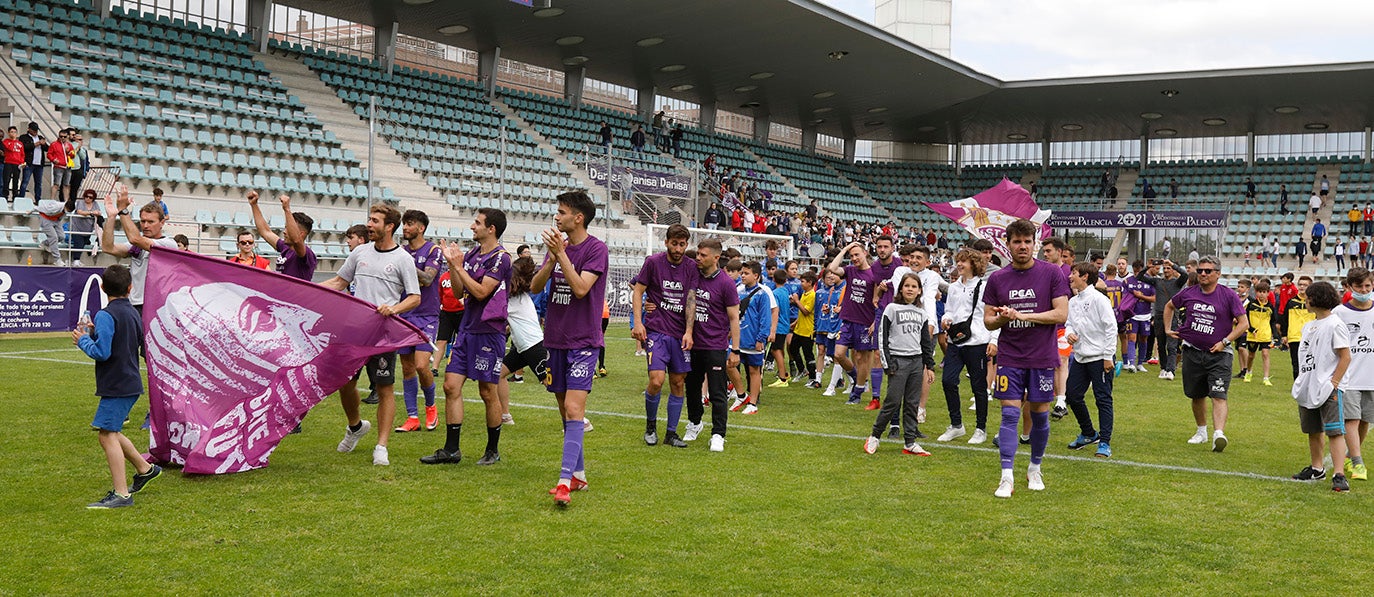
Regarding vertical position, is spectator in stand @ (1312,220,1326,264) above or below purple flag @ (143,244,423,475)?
above

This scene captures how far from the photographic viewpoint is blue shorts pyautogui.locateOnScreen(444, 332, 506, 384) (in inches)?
297

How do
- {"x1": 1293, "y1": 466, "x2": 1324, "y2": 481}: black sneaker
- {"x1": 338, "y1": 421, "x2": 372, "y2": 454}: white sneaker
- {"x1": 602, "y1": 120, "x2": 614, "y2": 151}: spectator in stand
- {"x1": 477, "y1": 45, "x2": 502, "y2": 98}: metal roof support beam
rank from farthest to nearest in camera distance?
{"x1": 477, "y1": 45, "x2": 502, "y2": 98}: metal roof support beam, {"x1": 602, "y1": 120, "x2": 614, "y2": 151}: spectator in stand, {"x1": 338, "y1": 421, "x2": 372, "y2": 454}: white sneaker, {"x1": 1293, "y1": 466, "x2": 1324, "y2": 481}: black sneaker

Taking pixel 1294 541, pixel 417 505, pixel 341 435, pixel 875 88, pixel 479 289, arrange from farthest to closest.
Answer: pixel 875 88 < pixel 341 435 < pixel 479 289 < pixel 417 505 < pixel 1294 541

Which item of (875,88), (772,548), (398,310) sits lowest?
(772,548)

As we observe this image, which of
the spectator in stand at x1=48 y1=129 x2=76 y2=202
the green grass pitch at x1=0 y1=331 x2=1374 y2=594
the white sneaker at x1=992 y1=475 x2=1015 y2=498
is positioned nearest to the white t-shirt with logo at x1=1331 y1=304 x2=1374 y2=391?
the green grass pitch at x1=0 y1=331 x2=1374 y2=594

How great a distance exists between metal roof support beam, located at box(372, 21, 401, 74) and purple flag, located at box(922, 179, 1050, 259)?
58.3 feet

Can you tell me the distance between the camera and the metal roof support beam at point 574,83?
130ft

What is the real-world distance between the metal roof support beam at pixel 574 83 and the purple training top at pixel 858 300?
28.7m

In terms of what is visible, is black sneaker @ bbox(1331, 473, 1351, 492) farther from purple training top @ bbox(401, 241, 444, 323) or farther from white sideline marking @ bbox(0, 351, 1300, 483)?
purple training top @ bbox(401, 241, 444, 323)

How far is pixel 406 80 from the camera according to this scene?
32688mm

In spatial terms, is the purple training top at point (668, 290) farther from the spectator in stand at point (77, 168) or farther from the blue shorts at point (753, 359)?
the spectator in stand at point (77, 168)

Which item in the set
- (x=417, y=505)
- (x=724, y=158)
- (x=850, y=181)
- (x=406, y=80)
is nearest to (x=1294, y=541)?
(x=417, y=505)

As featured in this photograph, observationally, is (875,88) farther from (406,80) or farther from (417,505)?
(417,505)

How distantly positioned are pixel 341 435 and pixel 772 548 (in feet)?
15.7
